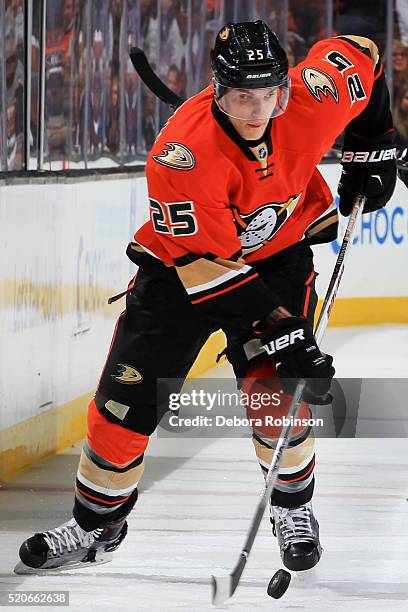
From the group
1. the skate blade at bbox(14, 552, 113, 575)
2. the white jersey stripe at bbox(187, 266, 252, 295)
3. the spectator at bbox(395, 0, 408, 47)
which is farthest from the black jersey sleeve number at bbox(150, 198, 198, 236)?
the spectator at bbox(395, 0, 408, 47)

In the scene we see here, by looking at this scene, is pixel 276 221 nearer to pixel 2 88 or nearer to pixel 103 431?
pixel 103 431

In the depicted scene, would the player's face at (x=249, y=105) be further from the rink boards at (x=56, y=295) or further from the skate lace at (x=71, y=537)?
the rink boards at (x=56, y=295)

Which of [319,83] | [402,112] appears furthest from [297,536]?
[402,112]

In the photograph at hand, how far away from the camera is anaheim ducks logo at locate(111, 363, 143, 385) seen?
3020 mm

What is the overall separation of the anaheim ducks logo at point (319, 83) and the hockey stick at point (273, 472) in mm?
399

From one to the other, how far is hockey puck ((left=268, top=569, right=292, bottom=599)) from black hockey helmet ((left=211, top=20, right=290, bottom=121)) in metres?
0.99

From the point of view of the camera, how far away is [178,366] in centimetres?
304

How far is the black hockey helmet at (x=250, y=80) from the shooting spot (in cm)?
275

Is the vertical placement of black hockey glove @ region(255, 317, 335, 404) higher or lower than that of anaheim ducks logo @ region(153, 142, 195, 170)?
lower

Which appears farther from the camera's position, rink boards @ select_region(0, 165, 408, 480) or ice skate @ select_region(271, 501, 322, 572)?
rink boards @ select_region(0, 165, 408, 480)

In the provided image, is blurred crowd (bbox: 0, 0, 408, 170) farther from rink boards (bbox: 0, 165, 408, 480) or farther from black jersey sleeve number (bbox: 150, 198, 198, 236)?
black jersey sleeve number (bbox: 150, 198, 198, 236)

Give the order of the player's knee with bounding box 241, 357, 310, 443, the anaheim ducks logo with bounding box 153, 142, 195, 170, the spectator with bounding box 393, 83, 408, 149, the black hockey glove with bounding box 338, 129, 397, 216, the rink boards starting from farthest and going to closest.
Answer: the spectator with bounding box 393, 83, 408, 149 → the rink boards → the black hockey glove with bounding box 338, 129, 397, 216 → the player's knee with bounding box 241, 357, 310, 443 → the anaheim ducks logo with bounding box 153, 142, 195, 170

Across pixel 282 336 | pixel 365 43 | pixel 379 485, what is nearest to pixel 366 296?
pixel 379 485

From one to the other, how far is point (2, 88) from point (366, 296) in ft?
12.6
